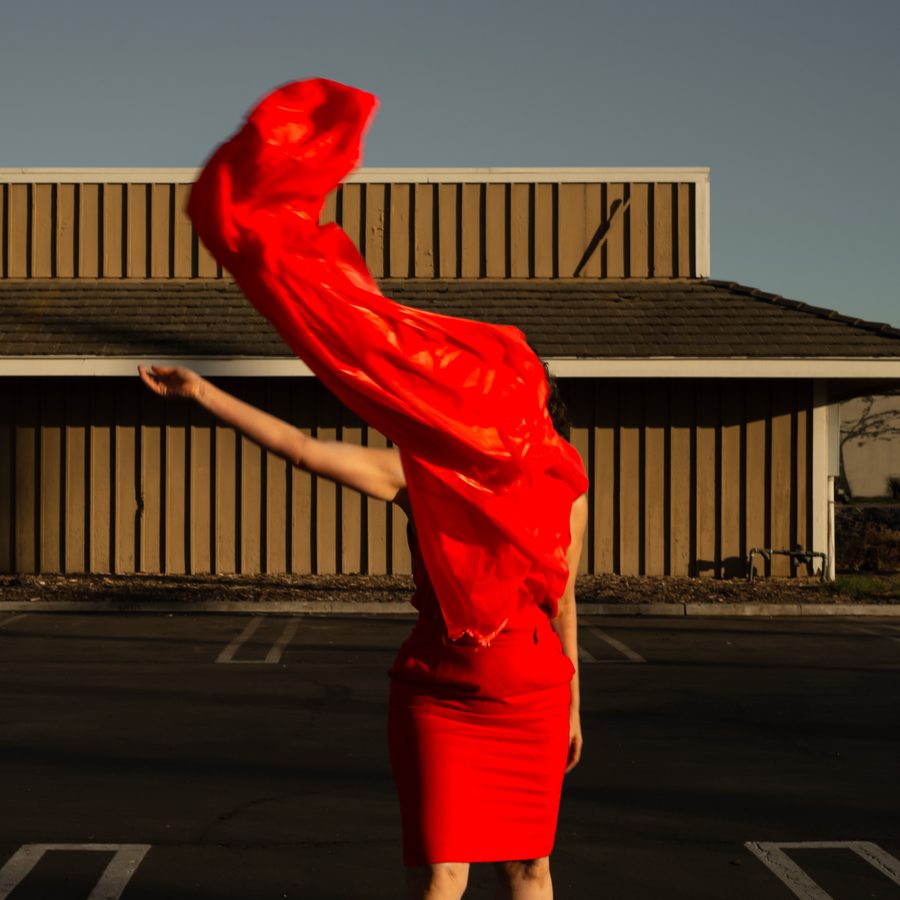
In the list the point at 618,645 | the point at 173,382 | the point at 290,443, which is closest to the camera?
the point at 173,382

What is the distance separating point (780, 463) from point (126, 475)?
9269mm

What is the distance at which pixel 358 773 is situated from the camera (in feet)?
26.5

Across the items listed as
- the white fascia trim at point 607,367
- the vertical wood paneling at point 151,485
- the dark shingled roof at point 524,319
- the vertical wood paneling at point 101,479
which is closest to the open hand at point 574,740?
the white fascia trim at point 607,367

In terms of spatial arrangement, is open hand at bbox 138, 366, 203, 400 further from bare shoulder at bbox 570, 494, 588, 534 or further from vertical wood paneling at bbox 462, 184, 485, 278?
vertical wood paneling at bbox 462, 184, 485, 278

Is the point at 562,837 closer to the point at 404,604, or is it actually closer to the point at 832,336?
the point at 404,604

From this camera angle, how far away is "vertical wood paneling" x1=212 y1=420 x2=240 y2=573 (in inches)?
819

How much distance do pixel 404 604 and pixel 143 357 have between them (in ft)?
16.5

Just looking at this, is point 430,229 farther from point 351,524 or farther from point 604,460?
point 351,524

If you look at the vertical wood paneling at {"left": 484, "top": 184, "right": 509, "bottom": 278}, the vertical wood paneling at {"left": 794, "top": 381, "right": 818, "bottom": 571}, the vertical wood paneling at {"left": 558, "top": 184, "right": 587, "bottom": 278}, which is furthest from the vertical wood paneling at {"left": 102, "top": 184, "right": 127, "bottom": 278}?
the vertical wood paneling at {"left": 794, "top": 381, "right": 818, "bottom": 571}

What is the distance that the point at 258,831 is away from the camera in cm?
675

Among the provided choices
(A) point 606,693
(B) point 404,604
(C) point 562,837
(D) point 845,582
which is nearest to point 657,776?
(C) point 562,837

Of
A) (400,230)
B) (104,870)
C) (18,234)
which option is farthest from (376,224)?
(104,870)

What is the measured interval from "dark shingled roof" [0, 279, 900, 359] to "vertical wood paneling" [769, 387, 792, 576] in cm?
118

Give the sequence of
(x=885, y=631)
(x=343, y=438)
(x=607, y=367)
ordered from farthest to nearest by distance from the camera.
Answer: (x=343, y=438) < (x=607, y=367) < (x=885, y=631)
